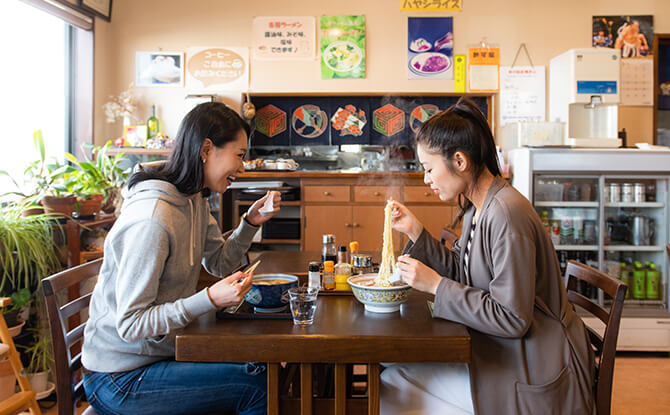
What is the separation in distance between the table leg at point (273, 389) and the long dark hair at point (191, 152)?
633 mm

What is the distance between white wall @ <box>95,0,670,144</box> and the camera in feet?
15.3

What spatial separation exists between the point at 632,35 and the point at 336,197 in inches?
122

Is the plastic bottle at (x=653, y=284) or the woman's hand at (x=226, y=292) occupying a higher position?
the woman's hand at (x=226, y=292)

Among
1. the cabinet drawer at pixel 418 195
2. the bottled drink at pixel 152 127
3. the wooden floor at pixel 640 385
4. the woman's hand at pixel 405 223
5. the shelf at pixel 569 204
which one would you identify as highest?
the bottled drink at pixel 152 127

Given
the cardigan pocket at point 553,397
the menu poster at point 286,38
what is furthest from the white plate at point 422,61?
the cardigan pocket at point 553,397

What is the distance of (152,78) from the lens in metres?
4.80

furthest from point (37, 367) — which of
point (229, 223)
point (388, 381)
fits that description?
point (229, 223)

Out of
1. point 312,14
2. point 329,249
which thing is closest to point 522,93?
point 312,14

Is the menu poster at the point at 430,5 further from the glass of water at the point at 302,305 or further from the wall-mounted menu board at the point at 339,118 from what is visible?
the glass of water at the point at 302,305

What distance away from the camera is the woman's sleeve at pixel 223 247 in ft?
6.25

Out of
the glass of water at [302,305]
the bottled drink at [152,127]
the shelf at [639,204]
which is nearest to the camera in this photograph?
the glass of water at [302,305]

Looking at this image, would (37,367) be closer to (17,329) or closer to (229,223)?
(17,329)

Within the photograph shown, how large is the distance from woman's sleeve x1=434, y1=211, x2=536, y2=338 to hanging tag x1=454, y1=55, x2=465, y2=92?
12.2 ft

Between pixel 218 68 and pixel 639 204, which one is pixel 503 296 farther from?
pixel 218 68
